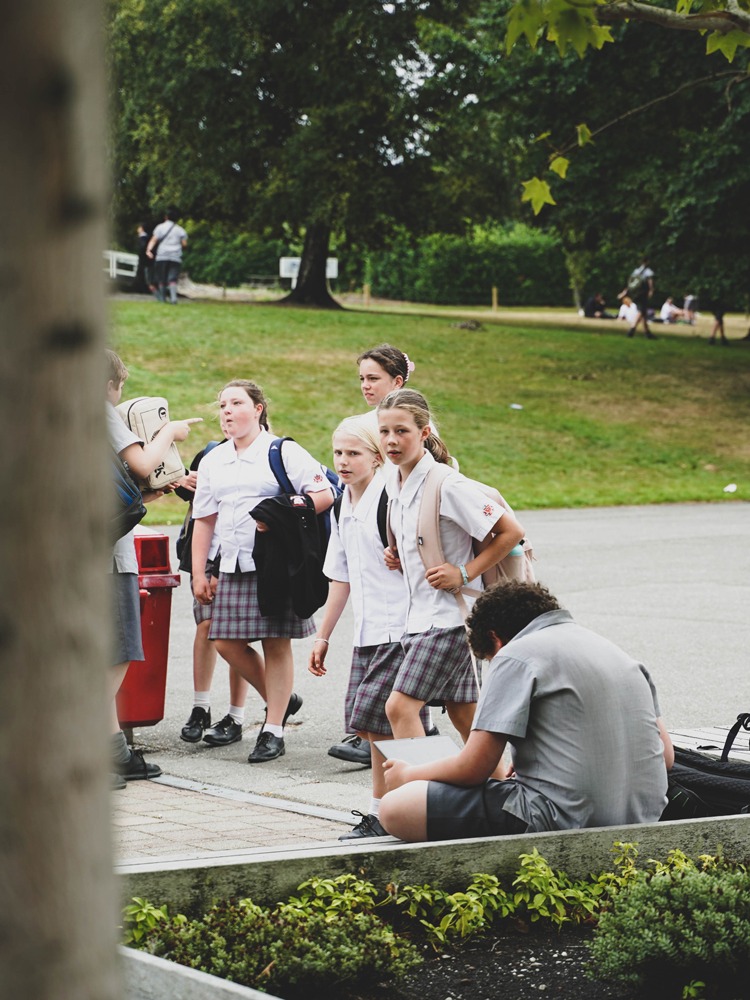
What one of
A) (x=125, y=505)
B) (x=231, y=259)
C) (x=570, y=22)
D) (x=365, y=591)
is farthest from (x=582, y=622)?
(x=231, y=259)

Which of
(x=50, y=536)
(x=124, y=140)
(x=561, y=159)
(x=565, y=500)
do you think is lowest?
(x=565, y=500)

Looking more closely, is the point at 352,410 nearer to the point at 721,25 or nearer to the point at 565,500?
the point at 565,500

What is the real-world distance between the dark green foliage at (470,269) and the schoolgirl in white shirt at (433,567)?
49107 mm

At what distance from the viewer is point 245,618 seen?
7129mm

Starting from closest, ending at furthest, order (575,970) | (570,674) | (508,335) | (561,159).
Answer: (575,970), (570,674), (561,159), (508,335)

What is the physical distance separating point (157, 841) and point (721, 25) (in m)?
3.71

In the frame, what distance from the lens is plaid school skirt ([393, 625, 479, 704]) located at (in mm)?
A: 5508

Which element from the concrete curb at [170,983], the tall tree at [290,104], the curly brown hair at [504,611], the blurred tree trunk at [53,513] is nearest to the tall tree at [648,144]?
the tall tree at [290,104]

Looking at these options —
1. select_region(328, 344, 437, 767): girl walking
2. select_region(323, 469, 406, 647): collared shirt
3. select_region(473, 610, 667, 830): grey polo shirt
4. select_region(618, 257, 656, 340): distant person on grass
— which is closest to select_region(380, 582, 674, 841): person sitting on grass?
select_region(473, 610, 667, 830): grey polo shirt

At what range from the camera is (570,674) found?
431 cm

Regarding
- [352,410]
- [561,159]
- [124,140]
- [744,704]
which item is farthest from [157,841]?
[124,140]

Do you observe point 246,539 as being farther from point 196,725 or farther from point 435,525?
point 435,525

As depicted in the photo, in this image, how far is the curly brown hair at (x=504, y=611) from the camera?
450cm

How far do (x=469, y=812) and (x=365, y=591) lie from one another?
5.64 feet
